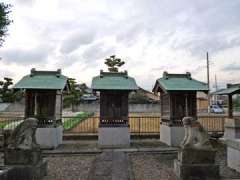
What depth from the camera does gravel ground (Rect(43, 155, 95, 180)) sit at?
697cm

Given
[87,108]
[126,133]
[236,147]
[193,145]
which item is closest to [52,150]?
[126,133]

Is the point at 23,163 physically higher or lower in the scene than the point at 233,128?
lower

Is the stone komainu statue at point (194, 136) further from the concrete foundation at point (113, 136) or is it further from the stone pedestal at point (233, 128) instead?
the concrete foundation at point (113, 136)

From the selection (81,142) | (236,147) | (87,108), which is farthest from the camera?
(87,108)

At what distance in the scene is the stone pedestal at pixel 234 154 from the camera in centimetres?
708

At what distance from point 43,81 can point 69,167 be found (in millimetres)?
5103

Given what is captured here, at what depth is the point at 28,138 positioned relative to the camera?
257 inches

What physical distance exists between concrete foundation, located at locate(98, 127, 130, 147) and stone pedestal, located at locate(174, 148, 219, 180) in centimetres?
560

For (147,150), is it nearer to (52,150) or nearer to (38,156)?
(52,150)

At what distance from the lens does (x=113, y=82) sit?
12.3 m

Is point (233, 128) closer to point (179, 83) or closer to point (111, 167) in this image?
point (179, 83)

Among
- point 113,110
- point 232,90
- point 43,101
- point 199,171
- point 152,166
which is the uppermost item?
point 232,90

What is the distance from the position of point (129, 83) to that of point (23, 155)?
6.90 meters

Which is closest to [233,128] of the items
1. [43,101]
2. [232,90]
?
[232,90]
